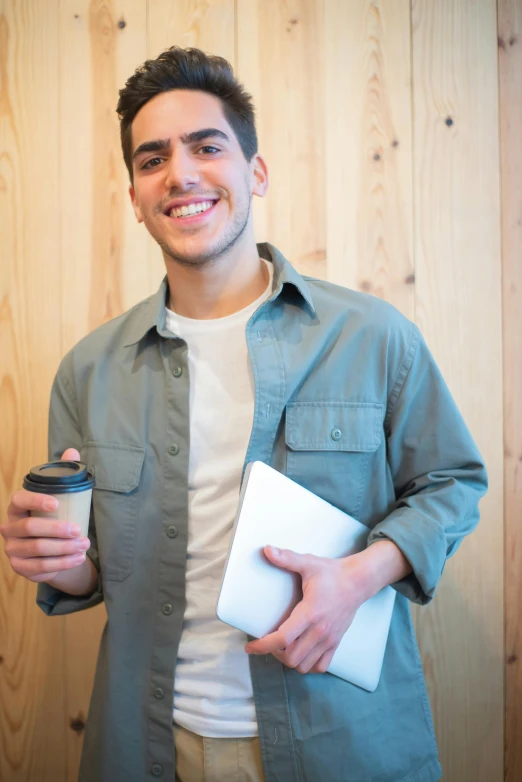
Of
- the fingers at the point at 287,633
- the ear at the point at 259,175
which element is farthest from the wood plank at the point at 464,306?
the fingers at the point at 287,633

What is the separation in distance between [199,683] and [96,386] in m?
0.54

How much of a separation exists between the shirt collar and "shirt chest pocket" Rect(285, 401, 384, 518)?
192mm

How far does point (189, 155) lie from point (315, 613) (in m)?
0.80

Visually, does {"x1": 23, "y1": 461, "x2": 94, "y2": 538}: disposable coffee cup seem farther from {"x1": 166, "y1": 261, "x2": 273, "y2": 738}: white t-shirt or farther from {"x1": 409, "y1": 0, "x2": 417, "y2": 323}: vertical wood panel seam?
{"x1": 409, "y1": 0, "x2": 417, "y2": 323}: vertical wood panel seam

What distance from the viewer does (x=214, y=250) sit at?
Answer: 1.06 metres

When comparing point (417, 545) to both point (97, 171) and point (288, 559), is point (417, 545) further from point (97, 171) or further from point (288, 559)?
point (97, 171)

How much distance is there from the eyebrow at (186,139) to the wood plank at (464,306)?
597 millimetres

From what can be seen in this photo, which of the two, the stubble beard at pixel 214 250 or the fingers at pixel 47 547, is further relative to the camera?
the stubble beard at pixel 214 250

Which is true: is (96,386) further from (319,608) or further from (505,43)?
(505,43)

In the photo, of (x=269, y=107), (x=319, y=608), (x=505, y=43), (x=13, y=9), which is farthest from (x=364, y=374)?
(x=13, y=9)

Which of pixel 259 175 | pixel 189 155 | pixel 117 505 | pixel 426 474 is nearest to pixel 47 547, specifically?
pixel 117 505

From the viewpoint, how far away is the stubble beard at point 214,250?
1062 mm

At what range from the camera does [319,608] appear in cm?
82

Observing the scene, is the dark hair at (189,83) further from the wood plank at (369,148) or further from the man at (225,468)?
the wood plank at (369,148)
